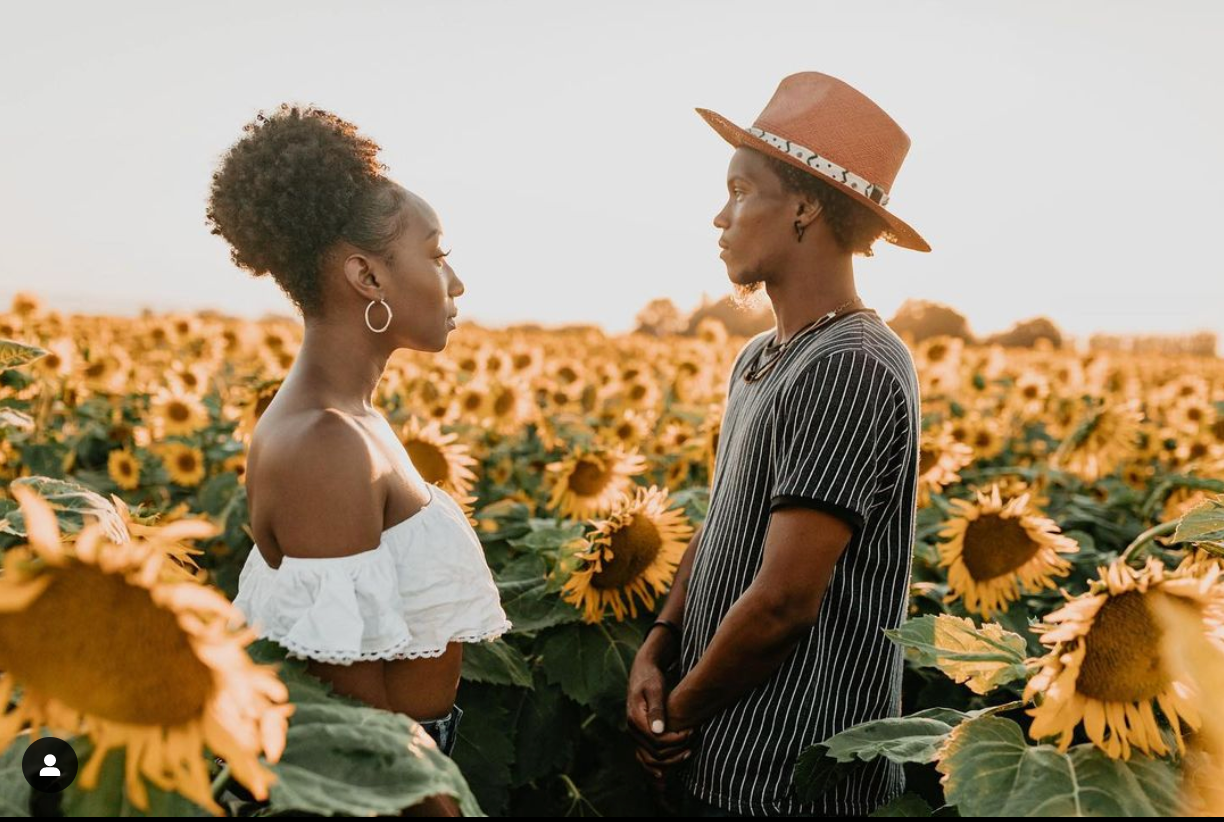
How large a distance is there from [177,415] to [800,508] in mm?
4829

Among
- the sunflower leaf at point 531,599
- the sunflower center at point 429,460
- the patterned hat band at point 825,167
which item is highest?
the patterned hat band at point 825,167

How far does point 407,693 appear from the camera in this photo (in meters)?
1.92

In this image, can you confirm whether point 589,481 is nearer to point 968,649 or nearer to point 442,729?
point 442,729

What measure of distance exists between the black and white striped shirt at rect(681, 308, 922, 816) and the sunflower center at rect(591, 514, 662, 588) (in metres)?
0.37

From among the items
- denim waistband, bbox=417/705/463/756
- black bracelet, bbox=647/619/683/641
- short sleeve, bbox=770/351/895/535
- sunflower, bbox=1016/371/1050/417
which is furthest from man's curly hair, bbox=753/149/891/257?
sunflower, bbox=1016/371/1050/417

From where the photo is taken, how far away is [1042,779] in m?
1.26

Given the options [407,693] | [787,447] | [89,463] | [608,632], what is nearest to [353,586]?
[407,693]

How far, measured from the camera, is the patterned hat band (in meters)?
2.28

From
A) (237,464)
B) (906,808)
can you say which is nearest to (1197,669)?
(906,808)

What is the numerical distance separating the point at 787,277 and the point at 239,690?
1.72 metres

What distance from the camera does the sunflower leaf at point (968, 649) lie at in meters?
1.57

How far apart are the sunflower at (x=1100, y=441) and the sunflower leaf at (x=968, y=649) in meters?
4.03

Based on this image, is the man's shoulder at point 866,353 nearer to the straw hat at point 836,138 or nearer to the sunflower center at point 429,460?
the straw hat at point 836,138

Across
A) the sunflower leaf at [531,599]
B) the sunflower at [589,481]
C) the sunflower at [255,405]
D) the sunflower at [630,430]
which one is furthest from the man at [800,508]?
the sunflower at [630,430]
